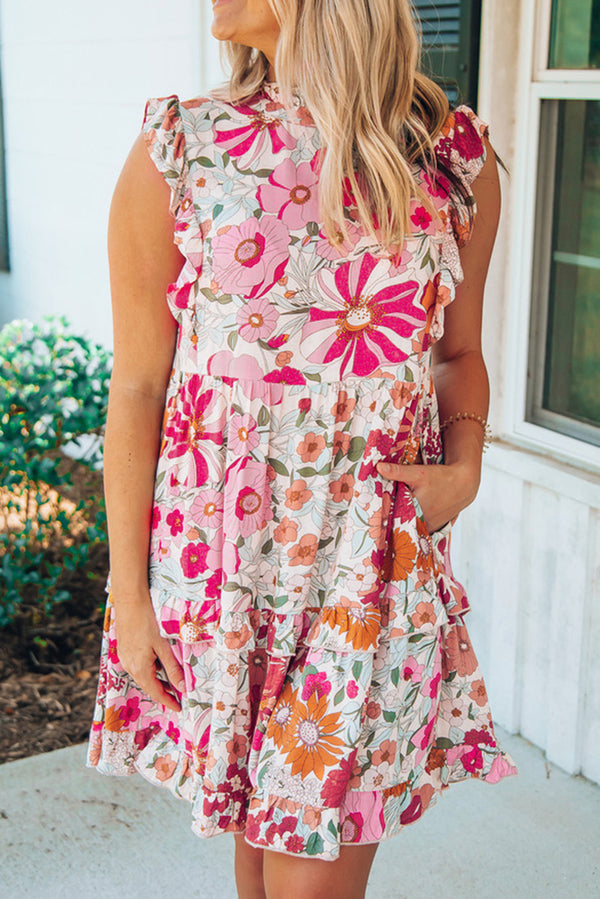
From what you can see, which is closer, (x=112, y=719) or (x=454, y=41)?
(x=112, y=719)

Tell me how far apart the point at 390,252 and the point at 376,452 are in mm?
295

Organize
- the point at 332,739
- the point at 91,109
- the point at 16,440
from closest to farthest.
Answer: the point at 332,739 < the point at 16,440 < the point at 91,109

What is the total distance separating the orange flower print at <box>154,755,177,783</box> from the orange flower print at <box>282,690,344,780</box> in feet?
0.99

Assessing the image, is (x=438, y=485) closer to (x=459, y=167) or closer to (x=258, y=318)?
(x=258, y=318)

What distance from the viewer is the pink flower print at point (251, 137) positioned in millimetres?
1505

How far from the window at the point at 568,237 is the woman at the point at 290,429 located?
1174 mm

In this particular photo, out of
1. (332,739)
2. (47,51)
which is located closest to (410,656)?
(332,739)

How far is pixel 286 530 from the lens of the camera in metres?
1.52

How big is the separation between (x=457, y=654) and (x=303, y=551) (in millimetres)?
343

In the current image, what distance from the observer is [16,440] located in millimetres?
3494

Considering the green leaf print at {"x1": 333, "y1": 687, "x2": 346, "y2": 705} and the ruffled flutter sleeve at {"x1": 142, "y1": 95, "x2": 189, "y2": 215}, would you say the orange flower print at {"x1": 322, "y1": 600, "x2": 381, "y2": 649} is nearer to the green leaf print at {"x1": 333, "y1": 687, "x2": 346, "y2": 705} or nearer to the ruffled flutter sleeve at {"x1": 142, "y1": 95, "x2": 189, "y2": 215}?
the green leaf print at {"x1": 333, "y1": 687, "x2": 346, "y2": 705}

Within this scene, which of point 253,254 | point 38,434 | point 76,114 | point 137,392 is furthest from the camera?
→ point 76,114

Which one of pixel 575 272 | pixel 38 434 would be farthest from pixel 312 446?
pixel 38 434

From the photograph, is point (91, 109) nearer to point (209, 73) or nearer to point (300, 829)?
point (209, 73)
